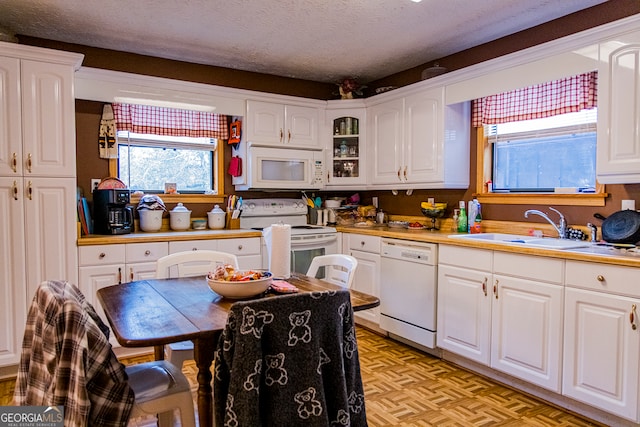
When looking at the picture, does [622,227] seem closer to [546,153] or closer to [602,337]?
[602,337]

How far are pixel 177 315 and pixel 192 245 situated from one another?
193 cm

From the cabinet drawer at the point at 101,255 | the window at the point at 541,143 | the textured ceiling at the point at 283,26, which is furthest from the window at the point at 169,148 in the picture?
the window at the point at 541,143

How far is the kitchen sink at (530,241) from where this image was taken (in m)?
2.67

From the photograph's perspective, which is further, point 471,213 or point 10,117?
point 471,213

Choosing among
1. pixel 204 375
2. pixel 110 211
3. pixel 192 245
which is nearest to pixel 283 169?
pixel 192 245

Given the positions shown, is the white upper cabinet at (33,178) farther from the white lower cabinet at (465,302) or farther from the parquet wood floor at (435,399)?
the white lower cabinet at (465,302)

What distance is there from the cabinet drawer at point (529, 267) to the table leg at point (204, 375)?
1.88 m

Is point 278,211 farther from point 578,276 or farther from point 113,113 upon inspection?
point 578,276

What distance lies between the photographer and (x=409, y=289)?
3.38m

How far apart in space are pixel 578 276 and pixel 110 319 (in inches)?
87.7

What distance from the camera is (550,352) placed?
96.6 inches

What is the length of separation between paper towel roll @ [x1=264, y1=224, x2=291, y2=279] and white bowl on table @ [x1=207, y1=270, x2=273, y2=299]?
0.27 meters
